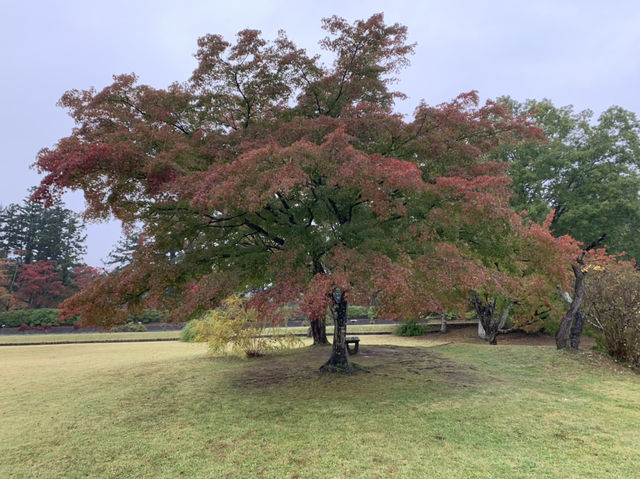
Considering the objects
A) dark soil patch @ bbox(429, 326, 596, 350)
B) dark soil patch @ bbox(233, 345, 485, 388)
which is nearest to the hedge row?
dark soil patch @ bbox(233, 345, 485, 388)

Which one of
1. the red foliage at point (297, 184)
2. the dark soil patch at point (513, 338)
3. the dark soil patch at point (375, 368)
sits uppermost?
the red foliage at point (297, 184)

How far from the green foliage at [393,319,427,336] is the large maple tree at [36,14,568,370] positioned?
45.4ft

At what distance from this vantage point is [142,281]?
20.5ft

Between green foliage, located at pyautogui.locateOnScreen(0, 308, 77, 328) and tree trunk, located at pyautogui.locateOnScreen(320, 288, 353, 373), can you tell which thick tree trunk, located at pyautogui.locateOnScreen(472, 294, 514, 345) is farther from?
green foliage, located at pyautogui.locateOnScreen(0, 308, 77, 328)

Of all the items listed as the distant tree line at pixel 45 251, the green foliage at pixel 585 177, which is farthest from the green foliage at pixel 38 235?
the green foliage at pixel 585 177

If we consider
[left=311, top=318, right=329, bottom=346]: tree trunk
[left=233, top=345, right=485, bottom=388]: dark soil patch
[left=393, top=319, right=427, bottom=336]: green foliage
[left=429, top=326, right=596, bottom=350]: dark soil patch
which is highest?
[left=311, top=318, right=329, bottom=346]: tree trunk

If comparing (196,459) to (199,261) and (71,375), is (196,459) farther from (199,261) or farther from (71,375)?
(71,375)

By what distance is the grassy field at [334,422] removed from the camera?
3.95 metres

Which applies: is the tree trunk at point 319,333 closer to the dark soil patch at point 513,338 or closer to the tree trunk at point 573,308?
the tree trunk at point 573,308

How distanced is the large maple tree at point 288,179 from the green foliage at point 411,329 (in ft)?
45.4

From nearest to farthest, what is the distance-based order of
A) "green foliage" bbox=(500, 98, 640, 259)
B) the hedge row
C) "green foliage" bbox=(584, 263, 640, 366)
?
"green foliage" bbox=(584, 263, 640, 366) < "green foliage" bbox=(500, 98, 640, 259) < the hedge row

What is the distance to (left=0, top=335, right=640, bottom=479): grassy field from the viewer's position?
3945 mm

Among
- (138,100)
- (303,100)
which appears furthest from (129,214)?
(303,100)

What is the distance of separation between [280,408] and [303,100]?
5.86 metres
